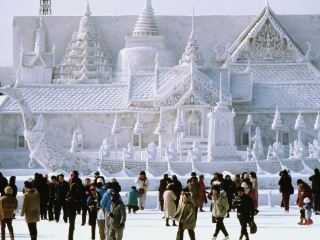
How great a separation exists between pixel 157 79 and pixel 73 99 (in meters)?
4.19

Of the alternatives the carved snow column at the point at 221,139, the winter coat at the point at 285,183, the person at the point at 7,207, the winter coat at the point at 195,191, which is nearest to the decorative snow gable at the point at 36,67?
the carved snow column at the point at 221,139

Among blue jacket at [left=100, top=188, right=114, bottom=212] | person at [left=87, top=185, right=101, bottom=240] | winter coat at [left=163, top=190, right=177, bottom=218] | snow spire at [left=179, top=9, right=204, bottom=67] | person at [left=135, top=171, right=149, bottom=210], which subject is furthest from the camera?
snow spire at [left=179, top=9, right=204, bottom=67]

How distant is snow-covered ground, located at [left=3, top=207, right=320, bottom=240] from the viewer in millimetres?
22453

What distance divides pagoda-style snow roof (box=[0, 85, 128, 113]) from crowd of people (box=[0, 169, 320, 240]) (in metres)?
23.2

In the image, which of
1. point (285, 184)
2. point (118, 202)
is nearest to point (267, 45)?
point (285, 184)

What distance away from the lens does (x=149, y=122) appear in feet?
172

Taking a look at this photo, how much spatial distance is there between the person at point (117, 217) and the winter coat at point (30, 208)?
1.75m

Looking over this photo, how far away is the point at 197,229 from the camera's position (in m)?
24.3

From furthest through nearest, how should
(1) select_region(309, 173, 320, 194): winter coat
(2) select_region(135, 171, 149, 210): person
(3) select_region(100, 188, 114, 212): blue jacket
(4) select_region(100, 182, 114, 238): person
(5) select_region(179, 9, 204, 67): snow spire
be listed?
1. (5) select_region(179, 9, 204, 67): snow spire
2. (2) select_region(135, 171, 149, 210): person
3. (1) select_region(309, 173, 320, 194): winter coat
4. (3) select_region(100, 188, 114, 212): blue jacket
5. (4) select_region(100, 182, 114, 238): person

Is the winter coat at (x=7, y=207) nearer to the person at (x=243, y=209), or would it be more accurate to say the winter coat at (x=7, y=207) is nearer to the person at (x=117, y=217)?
the person at (x=117, y=217)

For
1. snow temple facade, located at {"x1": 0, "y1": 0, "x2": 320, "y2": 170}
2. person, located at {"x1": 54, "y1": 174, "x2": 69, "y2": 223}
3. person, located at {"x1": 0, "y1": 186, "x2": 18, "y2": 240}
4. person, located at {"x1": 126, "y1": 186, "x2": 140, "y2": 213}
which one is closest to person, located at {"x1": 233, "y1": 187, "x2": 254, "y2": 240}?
person, located at {"x1": 0, "y1": 186, "x2": 18, "y2": 240}

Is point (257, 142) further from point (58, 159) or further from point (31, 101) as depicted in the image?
point (31, 101)

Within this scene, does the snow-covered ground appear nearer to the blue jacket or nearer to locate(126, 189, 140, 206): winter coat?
locate(126, 189, 140, 206): winter coat

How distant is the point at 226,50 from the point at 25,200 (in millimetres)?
38981
